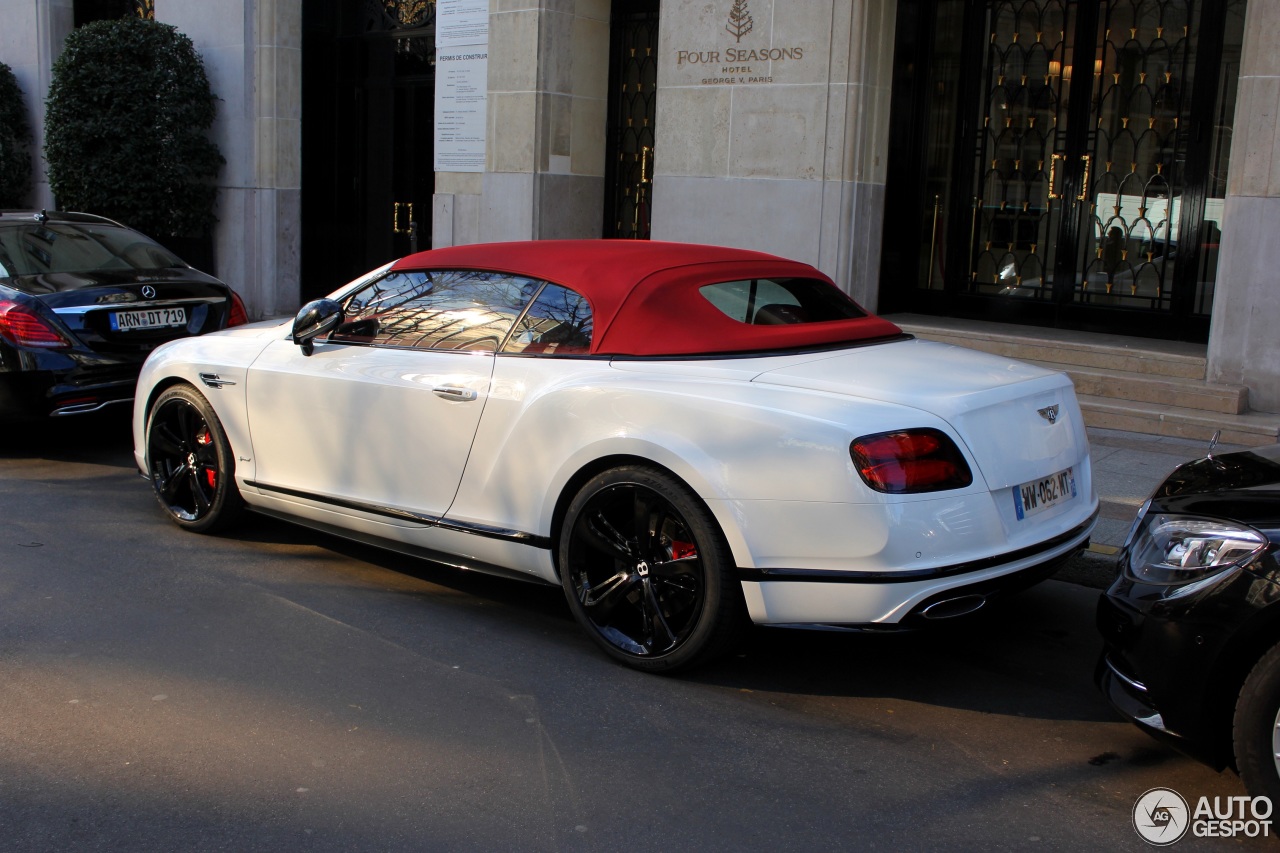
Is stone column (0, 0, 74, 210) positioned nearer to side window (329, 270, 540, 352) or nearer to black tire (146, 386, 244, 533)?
black tire (146, 386, 244, 533)

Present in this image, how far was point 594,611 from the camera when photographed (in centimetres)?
477

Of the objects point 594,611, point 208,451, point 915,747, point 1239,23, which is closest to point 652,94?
point 1239,23

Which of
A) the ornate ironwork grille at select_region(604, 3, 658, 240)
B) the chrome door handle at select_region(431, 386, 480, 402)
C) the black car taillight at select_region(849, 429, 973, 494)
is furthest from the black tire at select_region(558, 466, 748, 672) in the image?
the ornate ironwork grille at select_region(604, 3, 658, 240)

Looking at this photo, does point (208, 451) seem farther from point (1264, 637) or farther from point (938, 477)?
point (1264, 637)

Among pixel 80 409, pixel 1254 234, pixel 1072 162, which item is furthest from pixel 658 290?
pixel 1072 162

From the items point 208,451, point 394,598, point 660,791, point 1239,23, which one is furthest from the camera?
point 1239,23

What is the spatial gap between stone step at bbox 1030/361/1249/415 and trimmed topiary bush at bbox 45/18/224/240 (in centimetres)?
1031

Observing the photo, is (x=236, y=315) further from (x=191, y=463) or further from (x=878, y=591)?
(x=878, y=591)

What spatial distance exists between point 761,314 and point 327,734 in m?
2.37

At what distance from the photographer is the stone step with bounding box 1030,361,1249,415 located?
28.8 feet

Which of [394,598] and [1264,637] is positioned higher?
[1264,637]

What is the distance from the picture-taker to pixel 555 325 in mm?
5094

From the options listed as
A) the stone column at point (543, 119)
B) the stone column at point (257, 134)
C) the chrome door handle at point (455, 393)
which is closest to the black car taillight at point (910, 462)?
the chrome door handle at point (455, 393)

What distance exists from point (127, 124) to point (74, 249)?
6457 millimetres
